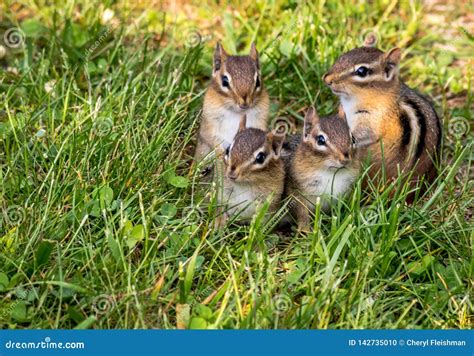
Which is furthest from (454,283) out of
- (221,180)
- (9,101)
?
(9,101)

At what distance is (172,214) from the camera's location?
5.29 meters

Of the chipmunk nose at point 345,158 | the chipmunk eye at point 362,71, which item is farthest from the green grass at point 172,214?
the chipmunk eye at point 362,71

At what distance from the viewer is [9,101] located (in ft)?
21.1

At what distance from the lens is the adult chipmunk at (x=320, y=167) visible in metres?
5.42

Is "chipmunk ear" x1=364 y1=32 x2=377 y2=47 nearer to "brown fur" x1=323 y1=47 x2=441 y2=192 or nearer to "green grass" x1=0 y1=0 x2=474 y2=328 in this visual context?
"green grass" x1=0 y1=0 x2=474 y2=328

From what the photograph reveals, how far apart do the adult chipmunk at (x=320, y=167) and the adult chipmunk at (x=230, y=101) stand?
1.64 ft

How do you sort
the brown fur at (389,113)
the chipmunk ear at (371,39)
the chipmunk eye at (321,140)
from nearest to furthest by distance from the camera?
the chipmunk eye at (321,140) < the brown fur at (389,113) < the chipmunk ear at (371,39)

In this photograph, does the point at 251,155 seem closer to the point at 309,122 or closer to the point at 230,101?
the point at 309,122

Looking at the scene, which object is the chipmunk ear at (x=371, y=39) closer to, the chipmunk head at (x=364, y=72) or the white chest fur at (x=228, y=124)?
the chipmunk head at (x=364, y=72)

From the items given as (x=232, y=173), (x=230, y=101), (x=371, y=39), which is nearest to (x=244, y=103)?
(x=230, y=101)

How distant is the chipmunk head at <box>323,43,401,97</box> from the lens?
20.0 feet

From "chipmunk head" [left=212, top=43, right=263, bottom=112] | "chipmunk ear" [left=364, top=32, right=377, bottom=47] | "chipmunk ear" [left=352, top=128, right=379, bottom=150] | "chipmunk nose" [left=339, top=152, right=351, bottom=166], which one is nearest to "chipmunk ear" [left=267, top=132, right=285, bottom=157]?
"chipmunk nose" [left=339, top=152, right=351, bottom=166]

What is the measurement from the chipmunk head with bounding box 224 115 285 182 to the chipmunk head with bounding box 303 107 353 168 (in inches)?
8.3

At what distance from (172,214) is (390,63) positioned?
1921 mm
